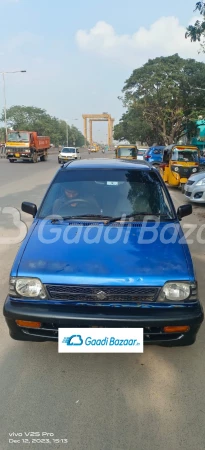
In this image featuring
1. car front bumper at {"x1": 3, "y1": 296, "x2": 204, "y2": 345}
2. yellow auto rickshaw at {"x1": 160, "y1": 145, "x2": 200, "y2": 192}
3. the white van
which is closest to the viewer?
car front bumper at {"x1": 3, "y1": 296, "x2": 204, "y2": 345}

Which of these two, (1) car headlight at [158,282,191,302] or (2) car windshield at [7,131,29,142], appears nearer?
(1) car headlight at [158,282,191,302]

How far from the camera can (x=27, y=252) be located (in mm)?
→ 3041

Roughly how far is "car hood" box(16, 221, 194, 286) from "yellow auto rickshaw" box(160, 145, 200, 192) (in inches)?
444

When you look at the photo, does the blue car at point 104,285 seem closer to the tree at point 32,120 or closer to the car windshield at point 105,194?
the car windshield at point 105,194

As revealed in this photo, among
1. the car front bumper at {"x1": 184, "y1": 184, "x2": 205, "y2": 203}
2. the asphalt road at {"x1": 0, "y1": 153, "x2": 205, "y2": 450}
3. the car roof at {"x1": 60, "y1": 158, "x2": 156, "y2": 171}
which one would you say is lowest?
the asphalt road at {"x1": 0, "y1": 153, "x2": 205, "y2": 450}

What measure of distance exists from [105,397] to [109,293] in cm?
74

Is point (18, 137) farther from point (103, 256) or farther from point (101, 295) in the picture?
point (101, 295)

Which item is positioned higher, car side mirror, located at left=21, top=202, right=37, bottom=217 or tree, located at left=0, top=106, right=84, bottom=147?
tree, located at left=0, top=106, right=84, bottom=147

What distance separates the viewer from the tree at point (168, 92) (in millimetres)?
36125

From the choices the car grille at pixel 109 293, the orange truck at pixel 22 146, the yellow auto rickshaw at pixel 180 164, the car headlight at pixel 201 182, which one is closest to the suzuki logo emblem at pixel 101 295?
the car grille at pixel 109 293

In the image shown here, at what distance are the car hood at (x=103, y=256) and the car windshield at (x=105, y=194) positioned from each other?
357 mm

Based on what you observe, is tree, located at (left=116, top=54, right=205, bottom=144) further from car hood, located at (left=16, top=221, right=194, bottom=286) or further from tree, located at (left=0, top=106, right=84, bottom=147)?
tree, located at (left=0, top=106, right=84, bottom=147)

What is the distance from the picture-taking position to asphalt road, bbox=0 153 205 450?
2307mm

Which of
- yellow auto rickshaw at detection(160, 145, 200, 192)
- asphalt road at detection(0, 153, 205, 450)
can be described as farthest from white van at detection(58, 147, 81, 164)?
asphalt road at detection(0, 153, 205, 450)
